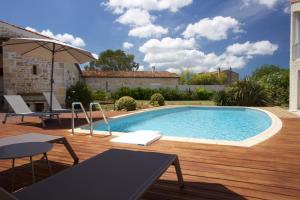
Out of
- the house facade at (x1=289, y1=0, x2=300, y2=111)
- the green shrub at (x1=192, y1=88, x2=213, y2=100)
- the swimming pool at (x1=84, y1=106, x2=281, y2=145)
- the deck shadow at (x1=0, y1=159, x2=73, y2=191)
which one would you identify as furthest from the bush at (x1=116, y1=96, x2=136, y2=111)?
the green shrub at (x1=192, y1=88, x2=213, y2=100)

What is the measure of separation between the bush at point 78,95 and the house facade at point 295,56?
11748mm

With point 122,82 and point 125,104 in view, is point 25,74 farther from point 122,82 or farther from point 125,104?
point 122,82

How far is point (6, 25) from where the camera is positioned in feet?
45.5

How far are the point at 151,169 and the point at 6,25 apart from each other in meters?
14.7

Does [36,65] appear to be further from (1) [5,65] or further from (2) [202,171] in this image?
(2) [202,171]

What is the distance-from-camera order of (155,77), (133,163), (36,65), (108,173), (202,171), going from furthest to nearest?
(155,77), (36,65), (202,171), (133,163), (108,173)

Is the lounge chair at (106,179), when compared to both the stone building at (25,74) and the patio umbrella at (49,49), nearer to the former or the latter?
the patio umbrella at (49,49)

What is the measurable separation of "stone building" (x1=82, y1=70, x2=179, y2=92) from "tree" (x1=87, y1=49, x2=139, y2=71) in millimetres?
20578

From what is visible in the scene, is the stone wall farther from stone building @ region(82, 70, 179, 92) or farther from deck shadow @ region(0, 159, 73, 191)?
deck shadow @ region(0, 159, 73, 191)

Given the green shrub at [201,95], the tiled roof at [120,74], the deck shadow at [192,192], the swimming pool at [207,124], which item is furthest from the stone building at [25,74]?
the green shrub at [201,95]

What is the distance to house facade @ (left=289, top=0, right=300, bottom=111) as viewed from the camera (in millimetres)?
12188

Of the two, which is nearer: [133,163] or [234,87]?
[133,163]

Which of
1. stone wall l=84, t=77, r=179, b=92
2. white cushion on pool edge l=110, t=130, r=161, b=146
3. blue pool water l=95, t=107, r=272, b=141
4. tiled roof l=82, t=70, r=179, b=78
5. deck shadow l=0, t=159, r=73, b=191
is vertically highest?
tiled roof l=82, t=70, r=179, b=78

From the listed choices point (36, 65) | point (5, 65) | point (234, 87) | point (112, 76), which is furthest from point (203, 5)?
point (112, 76)
